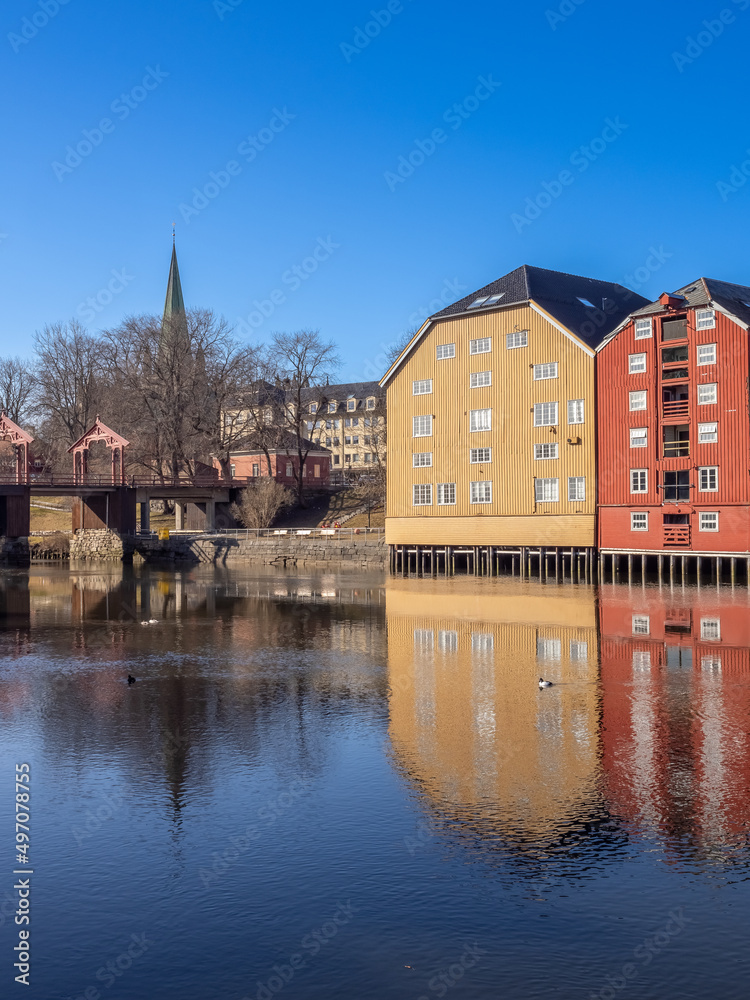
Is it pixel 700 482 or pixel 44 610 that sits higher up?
pixel 700 482

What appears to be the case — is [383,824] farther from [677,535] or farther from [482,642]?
[677,535]

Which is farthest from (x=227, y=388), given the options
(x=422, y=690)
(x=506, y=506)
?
(x=422, y=690)

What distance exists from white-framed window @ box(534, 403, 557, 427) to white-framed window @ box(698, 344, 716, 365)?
26.5 feet

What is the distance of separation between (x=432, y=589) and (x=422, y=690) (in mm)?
25312

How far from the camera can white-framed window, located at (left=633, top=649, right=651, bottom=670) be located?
22.7 meters

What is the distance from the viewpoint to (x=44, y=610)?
37.8m

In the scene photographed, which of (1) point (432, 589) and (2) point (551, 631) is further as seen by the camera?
(1) point (432, 589)

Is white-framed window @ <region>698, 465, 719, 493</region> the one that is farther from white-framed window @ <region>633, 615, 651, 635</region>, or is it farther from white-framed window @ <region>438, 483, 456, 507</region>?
white-framed window @ <region>633, 615, 651, 635</region>

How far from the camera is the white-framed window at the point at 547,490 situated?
50.9m

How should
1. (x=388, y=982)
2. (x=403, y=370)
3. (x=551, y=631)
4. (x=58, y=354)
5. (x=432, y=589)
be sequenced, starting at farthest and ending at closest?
(x=58, y=354) → (x=403, y=370) → (x=432, y=589) → (x=551, y=631) → (x=388, y=982)

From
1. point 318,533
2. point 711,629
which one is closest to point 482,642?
point 711,629

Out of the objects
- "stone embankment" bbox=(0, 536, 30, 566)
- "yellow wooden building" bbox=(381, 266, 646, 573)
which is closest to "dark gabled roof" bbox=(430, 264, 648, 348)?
"yellow wooden building" bbox=(381, 266, 646, 573)

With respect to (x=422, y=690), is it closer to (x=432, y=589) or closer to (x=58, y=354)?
(x=432, y=589)

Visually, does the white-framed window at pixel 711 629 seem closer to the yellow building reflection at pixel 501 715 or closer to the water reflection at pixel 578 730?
the water reflection at pixel 578 730
